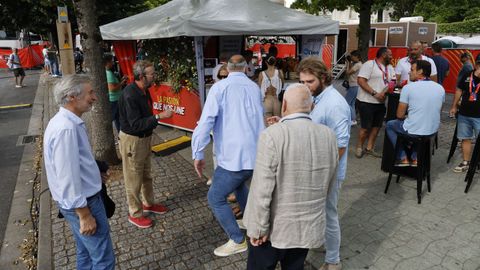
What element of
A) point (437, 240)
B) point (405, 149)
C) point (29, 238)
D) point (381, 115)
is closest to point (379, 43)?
point (381, 115)

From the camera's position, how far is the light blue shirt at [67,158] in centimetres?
216

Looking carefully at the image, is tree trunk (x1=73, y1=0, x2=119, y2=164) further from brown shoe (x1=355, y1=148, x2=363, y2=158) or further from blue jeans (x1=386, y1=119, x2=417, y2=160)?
blue jeans (x1=386, y1=119, x2=417, y2=160)

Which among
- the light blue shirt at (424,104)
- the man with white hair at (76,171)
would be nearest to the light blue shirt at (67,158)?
the man with white hair at (76,171)

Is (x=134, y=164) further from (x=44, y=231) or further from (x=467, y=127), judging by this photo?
(x=467, y=127)

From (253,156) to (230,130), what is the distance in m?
0.31

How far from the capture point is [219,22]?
6695 mm

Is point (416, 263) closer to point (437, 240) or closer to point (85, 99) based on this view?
point (437, 240)

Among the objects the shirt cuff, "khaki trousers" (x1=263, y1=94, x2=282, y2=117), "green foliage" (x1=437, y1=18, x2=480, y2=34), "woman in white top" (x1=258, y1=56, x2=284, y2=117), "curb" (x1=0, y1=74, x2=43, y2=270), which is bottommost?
"curb" (x1=0, y1=74, x2=43, y2=270)

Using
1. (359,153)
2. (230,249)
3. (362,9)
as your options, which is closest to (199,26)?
(359,153)

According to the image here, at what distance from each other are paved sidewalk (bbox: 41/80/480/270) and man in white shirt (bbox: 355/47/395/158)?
1136 millimetres

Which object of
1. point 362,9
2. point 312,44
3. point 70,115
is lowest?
point 70,115

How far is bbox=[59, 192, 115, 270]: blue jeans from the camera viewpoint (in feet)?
7.89

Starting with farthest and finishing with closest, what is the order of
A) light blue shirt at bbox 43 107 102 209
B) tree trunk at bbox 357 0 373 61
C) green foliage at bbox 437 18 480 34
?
green foliage at bbox 437 18 480 34, tree trunk at bbox 357 0 373 61, light blue shirt at bbox 43 107 102 209

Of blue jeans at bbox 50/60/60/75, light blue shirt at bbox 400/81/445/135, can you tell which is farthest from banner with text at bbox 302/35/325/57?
blue jeans at bbox 50/60/60/75
